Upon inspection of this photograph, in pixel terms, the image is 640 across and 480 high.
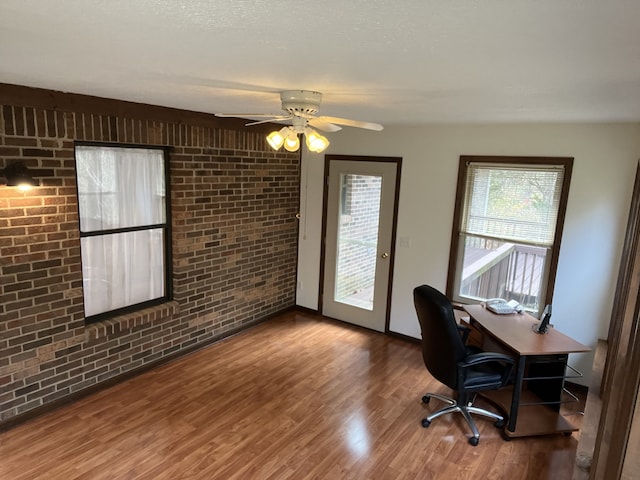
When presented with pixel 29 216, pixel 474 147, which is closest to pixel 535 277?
pixel 474 147

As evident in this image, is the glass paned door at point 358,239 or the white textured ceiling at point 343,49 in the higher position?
the white textured ceiling at point 343,49

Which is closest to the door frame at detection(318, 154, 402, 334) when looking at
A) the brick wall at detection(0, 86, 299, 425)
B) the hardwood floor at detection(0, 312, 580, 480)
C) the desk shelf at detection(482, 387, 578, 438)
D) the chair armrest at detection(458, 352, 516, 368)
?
the brick wall at detection(0, 86, 299, 425)

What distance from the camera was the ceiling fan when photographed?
231 centimetres

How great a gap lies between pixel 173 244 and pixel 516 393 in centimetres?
297

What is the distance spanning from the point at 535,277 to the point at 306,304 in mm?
2598

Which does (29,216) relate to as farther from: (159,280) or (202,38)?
(202,38)

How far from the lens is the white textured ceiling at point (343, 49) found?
110 centimetres

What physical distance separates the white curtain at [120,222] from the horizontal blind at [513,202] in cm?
284

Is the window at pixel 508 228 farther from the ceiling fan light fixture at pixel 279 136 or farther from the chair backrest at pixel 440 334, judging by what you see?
the ceiling fan light fixture at pixel 279 136

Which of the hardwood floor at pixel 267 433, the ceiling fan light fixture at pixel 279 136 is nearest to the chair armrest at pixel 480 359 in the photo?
the hardwood floor at pixel 267 433

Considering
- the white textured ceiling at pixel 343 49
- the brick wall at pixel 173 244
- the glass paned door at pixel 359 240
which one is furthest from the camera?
the glass paned door at pixel 359 240

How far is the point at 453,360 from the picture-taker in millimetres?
2959

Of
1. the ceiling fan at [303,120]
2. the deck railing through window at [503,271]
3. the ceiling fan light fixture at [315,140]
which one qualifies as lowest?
the deck railing through window at [503,271]

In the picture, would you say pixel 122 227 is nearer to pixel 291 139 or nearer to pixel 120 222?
pixel 120 222
